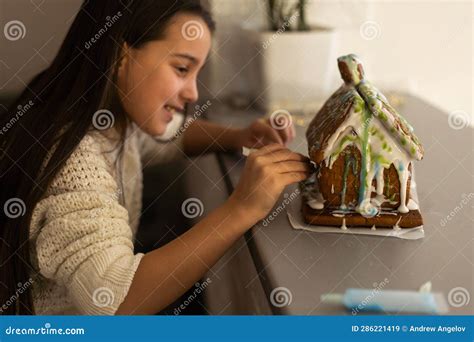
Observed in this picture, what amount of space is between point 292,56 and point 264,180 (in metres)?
0.61

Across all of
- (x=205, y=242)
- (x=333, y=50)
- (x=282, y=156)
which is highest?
(x=333, y=50)

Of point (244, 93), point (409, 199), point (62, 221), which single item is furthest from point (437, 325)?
point (244, 93)

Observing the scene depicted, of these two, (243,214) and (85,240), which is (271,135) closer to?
(243,214)

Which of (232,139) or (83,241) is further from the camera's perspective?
(232,139)

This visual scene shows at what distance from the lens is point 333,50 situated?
56.4 inches

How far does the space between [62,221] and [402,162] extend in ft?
1.61

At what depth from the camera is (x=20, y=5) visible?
1255 millimetres

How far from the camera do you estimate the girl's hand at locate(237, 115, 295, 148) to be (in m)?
1.17

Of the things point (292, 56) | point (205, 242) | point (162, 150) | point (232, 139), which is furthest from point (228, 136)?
point (205, 242)

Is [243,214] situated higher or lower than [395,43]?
lower

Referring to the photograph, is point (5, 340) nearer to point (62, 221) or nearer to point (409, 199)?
point (62, 221)

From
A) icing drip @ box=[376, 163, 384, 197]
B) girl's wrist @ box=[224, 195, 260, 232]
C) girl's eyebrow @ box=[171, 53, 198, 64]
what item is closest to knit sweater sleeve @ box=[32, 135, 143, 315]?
girl's wrist @ box=[224, 195, 260, 232]

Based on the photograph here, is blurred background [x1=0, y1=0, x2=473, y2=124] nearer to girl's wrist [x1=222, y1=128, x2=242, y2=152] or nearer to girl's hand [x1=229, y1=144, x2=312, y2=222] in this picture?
girl's wrist [x1=222, y1=128, x2=242, y2=152]

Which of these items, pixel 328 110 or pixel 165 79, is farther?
pixel 165 79
